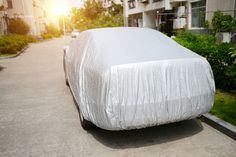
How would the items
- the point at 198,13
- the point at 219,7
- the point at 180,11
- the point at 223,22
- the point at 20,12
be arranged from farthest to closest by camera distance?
1. the point at 20,12
2. the point at 180,11
3. the point at 198,13
4. the point at 219,7
5. the point at 223,22

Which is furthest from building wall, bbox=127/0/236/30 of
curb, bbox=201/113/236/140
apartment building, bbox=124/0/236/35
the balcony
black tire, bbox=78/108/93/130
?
black tire, bbox=78/108/93/130

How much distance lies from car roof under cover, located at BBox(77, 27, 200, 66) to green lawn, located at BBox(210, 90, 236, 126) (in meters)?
1.29

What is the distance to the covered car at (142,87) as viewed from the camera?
3.24 meters

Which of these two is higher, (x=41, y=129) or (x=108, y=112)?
(x=108, y=112)

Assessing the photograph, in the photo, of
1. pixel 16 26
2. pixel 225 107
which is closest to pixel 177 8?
pixel 225 107

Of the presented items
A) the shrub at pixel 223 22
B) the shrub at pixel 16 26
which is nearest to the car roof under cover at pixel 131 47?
the shrub at pixel 223 22

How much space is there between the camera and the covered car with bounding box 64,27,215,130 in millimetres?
3236

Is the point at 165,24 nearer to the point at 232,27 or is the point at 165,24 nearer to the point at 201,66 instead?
the point at 232,27

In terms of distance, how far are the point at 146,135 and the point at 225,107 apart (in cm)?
183

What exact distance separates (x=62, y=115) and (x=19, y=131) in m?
0.94

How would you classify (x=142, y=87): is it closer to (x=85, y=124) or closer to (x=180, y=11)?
(x=85, y=124)

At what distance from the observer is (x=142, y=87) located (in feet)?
10.8

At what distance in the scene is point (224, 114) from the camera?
4.27 meters

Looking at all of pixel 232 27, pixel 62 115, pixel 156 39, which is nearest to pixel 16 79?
pixel 62 115
